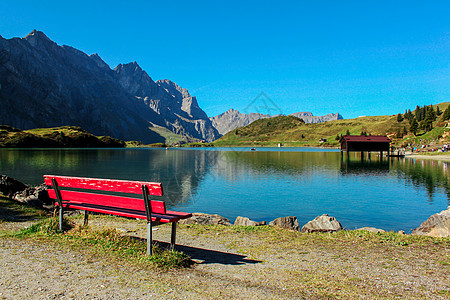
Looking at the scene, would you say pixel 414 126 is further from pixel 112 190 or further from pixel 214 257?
pixel 112 190

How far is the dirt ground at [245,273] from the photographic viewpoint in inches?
247

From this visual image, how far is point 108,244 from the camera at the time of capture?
29.7ft

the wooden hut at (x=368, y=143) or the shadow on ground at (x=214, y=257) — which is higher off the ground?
the wooden hut at (x=368, y=143)

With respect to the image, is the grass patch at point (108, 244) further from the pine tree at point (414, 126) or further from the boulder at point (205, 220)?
the pine tree at point (414, 126)

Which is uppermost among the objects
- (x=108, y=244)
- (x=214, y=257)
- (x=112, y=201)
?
(x=112, y=201)

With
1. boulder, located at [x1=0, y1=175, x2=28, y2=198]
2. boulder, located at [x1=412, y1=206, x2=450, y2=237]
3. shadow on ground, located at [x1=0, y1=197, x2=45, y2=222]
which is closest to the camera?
boulder, located at [x1=412, y1=206, x2=450, y2=237]

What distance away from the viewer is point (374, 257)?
8945 mm

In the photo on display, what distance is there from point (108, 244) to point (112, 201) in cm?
131

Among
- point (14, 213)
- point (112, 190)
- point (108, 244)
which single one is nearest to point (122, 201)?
point (112, 190)

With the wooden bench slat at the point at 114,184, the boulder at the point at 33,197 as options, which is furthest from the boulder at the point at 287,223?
the boulder at the point at 33,197

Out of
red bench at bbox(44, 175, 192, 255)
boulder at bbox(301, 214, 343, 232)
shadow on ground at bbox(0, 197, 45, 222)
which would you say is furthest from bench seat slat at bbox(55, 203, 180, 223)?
boulder at bbox(301, 214, 343, 232)

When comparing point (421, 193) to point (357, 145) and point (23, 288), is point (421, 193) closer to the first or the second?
point (23, 288)

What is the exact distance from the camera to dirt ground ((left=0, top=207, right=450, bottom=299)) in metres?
6.29

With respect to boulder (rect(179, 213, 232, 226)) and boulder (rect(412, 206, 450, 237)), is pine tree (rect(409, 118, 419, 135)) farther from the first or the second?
boulder (rect(179, 213, 232, 226))
